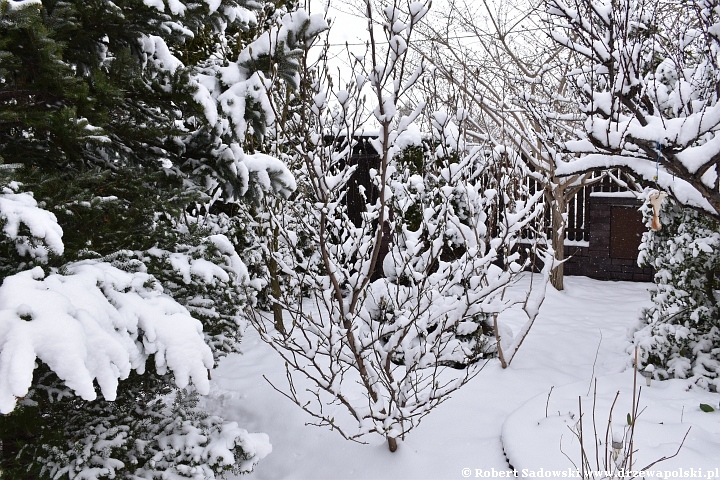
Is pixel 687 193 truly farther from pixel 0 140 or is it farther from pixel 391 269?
pixel 0 140

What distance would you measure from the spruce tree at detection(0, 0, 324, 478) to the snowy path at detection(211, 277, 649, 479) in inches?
26.7

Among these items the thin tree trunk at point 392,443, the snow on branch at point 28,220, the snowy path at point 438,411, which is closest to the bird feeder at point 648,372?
the snowy path at point 438,411

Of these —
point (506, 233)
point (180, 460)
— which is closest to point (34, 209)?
point (180, 460)

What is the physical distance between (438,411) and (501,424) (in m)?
0.50

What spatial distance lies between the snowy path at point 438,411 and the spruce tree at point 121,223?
2.23 feet

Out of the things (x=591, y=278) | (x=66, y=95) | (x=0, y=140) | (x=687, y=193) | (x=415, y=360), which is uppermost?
(x=66, y=95)

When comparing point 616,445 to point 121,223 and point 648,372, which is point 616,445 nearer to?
point 648,372

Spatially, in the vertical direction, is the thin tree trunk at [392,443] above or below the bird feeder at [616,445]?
below

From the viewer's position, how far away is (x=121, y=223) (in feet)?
8.90

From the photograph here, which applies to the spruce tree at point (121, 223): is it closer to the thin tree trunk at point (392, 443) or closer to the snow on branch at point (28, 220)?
the snow on branch at point (28, 220)

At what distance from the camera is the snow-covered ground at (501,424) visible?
294 centimetres

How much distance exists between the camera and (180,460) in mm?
2842

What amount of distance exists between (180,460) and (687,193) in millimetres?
3367

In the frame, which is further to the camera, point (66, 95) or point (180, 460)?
point (180, 460)
